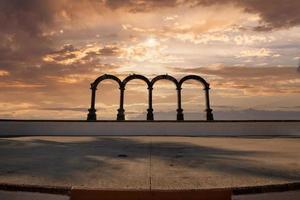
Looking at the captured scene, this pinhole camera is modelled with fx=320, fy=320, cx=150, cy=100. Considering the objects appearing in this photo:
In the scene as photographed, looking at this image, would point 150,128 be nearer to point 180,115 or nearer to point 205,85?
point 180,115


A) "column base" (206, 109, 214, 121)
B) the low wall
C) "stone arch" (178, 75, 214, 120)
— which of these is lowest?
the low wall

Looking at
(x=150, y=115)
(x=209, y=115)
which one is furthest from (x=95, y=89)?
(x=209, y=115)

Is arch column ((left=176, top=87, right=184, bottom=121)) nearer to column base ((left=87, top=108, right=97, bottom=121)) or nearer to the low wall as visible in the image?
the low wall

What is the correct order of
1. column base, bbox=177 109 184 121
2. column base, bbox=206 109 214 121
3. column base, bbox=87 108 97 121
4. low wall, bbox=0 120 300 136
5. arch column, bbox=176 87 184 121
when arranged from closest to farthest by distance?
low wall, bbox=0 120 300 136
arch column, bbox=176 87 184 121
column base, bbox=87 108 97 121
column base, bbox=177 109 184 121
column base, bbox=206 109 214 121

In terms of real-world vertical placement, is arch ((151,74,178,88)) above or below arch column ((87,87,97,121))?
above

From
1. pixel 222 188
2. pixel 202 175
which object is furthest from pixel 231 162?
pixel 222 188

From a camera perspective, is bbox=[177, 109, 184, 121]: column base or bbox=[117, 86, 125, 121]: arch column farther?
bbox=[177, 109, 184, 121]: column base

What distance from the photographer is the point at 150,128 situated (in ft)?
60.5

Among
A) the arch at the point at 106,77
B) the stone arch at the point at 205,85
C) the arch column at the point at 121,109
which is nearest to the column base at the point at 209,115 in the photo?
the stone arch at the point at 205,85

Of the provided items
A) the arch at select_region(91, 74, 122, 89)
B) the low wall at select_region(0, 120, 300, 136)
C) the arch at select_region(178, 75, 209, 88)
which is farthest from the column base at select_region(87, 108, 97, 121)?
the arch at select_region(178, 75, 209, 88)

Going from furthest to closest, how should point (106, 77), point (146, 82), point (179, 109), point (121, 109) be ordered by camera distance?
point (179, 109)
point (121, 109)
point (106, 77)
point (146, 82)

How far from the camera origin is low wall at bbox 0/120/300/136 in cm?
1841

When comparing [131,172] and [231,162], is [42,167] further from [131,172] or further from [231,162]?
[231,162]

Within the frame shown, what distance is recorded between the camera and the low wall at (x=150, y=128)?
1841 cm
